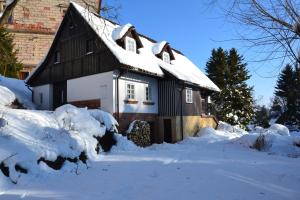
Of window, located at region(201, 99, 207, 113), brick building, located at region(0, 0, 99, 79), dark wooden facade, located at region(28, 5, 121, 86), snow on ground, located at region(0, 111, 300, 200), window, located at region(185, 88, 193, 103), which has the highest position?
brick building, located at region(0, 0, 99, 79)

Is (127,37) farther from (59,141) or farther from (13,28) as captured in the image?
(13,28)

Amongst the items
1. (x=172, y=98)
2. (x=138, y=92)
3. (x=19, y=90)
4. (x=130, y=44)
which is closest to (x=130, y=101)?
(x=138, y=92)

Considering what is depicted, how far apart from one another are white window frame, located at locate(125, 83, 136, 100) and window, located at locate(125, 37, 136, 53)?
239 cm

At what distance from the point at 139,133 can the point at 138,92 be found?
2.69m

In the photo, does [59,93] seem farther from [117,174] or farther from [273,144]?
[273,144]

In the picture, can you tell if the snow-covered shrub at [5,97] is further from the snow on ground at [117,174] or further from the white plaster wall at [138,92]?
the snow on ground at [117,174]

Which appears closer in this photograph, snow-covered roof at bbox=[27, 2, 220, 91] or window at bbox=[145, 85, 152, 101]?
snow-covered roof at bbox=[27, 2, 220, 91]

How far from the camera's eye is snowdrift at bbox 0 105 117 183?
6.95 m

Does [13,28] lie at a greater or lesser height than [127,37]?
greater

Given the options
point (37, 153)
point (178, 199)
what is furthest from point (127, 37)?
Result: point (178, 199)

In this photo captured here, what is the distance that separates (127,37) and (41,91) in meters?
8.02

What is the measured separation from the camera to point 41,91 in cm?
2123

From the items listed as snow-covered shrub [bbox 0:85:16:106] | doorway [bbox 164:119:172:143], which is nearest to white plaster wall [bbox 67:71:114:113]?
snow-covered shrub [bbox 0:85:16:106]

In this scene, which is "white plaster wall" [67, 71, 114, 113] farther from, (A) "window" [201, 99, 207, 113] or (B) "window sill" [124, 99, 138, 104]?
(A) "window" [201, 99, 207, 113]
